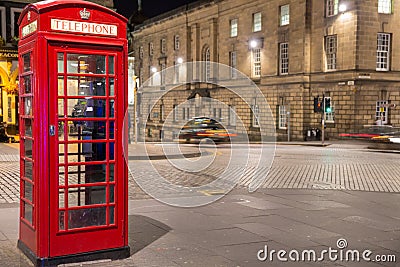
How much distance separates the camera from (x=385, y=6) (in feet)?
113

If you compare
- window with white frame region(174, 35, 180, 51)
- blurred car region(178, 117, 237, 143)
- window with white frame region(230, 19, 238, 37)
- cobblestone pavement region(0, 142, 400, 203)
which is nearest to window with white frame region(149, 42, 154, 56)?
window with white frame region(174, 35, 180, 51)

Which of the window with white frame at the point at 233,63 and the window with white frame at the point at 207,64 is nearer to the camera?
the window with white frame at the point at 233,63

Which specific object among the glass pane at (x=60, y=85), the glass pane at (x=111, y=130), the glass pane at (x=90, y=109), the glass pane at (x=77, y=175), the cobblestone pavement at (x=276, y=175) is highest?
the glass pane at (x=60, y=85)

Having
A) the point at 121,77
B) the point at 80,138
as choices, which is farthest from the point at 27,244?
the point at 121,77

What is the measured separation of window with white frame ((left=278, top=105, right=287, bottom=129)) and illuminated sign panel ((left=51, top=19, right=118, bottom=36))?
35.4 meters

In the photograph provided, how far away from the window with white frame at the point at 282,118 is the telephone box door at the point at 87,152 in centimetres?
3536

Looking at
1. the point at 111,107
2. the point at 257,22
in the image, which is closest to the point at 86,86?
the point at 111,107

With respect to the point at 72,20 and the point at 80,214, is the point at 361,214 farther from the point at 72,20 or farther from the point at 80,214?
the point at 72,20

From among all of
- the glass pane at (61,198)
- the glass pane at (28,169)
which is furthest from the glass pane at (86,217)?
the glass pane at (28,169)

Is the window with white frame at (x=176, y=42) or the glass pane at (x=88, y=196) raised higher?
the window with white frame at (x=176, y=42)

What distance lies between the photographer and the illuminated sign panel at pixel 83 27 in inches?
211

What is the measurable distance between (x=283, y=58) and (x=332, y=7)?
21.2 ft

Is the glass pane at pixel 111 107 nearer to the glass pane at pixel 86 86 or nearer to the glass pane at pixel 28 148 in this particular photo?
the glass pane at pixel 86 86

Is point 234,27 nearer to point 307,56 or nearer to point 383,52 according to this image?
point 307,56
